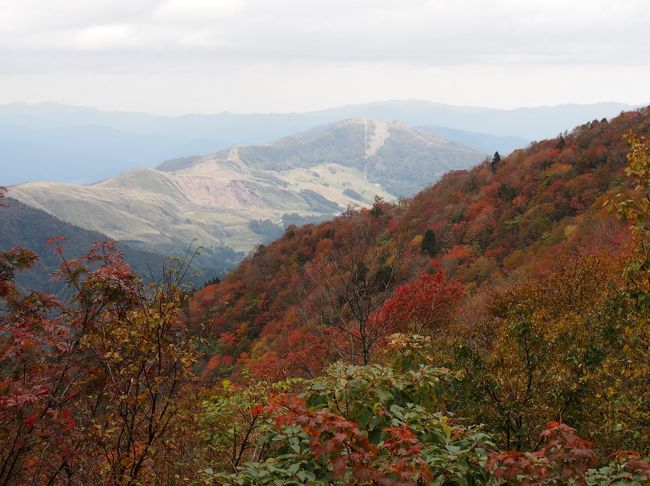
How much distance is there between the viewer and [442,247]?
63.1 m

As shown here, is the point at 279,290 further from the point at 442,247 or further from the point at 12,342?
the point at 12,342

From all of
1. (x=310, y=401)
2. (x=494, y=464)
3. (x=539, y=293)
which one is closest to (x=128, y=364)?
(x=310, y=401)

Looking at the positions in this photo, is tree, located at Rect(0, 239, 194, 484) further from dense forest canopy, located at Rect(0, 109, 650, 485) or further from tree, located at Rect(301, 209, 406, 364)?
tree, located at Rect(301, 209, 406, 364)

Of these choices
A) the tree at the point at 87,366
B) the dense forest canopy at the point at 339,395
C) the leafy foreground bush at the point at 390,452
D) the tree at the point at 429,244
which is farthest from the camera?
the tree at the point at 429,244

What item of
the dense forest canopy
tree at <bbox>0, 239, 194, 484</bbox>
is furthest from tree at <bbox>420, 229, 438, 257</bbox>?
tree at <bbox>0, 239, 194, 484</bbox>

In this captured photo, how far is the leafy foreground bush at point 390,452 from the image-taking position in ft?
15.7

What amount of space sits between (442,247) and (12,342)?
57.9 meters

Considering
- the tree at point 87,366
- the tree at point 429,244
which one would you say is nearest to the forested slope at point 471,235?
the tree at point 429,244

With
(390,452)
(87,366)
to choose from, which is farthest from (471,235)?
(390,452)

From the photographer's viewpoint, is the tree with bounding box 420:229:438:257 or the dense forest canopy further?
the tree with bounding box 420:229:438:257

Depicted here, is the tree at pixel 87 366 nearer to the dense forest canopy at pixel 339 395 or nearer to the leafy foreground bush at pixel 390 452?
the dense forest canopy at pixel 339 395

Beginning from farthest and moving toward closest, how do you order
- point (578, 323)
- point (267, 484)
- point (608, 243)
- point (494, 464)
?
1. point (608, 243)
2. point (578, 323)
3. point (267, 484)
4. point (494, 464)

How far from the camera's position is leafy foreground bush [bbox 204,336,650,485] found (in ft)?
15.7

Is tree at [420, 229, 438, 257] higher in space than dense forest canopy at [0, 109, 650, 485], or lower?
lower
